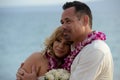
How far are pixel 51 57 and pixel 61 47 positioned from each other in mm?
115

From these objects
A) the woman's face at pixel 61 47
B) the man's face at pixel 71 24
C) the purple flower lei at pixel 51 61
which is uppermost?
the man's face at pixel 71 24

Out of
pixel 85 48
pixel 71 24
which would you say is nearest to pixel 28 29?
pixel 71 24

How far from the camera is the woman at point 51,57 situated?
2.03 meters

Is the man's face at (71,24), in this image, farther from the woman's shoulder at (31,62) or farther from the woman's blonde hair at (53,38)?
the woman's shoulder at (31,62)

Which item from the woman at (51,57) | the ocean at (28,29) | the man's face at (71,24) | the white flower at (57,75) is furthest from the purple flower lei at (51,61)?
the ocean at (28,29)

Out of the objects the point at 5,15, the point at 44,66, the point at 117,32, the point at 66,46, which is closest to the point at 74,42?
the point at 66,46

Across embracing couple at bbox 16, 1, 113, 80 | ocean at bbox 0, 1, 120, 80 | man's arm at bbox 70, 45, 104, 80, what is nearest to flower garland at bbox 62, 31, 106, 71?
embracing couple at bbox 16, 1, 113, 80

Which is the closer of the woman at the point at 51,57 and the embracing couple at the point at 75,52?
the embracing couple at the point at 75,52

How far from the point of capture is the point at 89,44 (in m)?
1.76

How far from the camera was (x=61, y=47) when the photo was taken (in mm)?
2021

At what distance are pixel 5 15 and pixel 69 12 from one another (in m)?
1.64

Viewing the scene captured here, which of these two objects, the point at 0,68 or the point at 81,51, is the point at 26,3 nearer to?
the point at 0,68

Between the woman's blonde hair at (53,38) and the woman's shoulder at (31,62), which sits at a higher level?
the woman's blonde hair at (53,38)

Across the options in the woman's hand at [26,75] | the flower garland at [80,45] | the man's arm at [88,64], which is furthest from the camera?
the woman's hand at [26,75]
